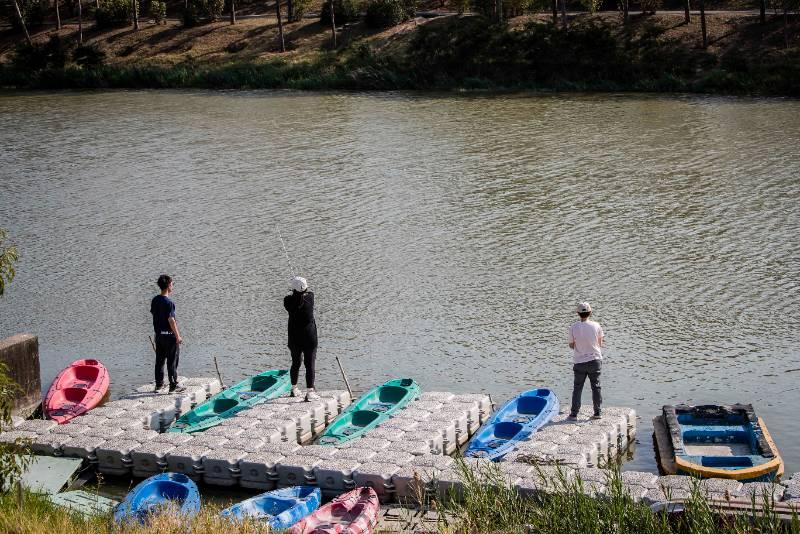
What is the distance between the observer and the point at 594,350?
1662cm

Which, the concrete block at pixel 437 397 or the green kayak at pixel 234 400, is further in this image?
the concrete block at pixel 437 397

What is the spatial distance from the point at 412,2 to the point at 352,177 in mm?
36799

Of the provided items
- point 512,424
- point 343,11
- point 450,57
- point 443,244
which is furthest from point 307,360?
point 343,11

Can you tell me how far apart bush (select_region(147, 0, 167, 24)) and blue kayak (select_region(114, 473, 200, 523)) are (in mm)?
69574

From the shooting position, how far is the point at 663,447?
53.5ft

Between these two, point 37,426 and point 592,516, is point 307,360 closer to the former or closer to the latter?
point 37,426

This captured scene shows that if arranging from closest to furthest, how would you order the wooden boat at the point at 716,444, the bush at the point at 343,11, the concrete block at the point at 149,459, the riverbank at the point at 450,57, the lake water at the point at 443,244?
the wooden boat at the point at 716,444 → the concrete block at the point at 149,459 → the lake water at the point at 443,244 → the riverbank at the point at 450,57 → the bush at the point at 343,11

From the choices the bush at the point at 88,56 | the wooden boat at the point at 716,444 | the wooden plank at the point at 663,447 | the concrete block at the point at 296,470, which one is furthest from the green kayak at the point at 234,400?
the bush at the point at 88,56

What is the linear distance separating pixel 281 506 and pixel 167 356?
17.3ft

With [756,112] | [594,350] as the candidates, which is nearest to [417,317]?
[594,350]

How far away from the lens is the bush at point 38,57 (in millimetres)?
74188

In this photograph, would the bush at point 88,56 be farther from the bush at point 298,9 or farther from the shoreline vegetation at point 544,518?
the shoreline vegetation at point 544,518

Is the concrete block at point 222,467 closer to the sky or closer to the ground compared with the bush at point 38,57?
closer to the ground

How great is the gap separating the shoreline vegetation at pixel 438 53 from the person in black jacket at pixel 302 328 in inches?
1654
